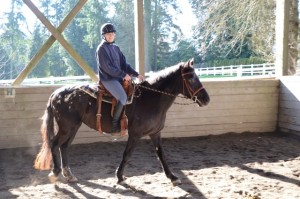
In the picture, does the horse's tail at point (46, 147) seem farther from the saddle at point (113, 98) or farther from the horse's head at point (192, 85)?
the horse's head at point (192, 85)

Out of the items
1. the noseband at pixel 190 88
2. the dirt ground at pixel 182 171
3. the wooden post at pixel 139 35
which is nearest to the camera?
the dirt ground at pixel 182 171

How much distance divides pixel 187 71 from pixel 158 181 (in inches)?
57.5

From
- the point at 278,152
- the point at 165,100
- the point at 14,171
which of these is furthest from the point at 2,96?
the point at 278,152

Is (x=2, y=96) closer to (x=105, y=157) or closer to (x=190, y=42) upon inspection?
(x=105, y=157)

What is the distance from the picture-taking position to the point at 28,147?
586cm

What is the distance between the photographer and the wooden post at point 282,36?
6898 mm

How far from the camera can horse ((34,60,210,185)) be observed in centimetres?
402

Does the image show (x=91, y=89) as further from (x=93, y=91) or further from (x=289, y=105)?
(x=289, y=105)

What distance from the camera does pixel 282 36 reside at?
696 centimetres

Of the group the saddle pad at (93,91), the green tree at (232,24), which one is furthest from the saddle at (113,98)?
the green tree at (232,24)

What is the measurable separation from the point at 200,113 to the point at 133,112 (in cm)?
282

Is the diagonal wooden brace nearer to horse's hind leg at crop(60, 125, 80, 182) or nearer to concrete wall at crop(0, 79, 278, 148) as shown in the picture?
concrete wall at crop(0, 79, 278, 148)

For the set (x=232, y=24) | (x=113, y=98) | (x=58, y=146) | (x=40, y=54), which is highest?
(x=232, y=24)

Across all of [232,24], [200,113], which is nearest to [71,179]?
[200,113]
